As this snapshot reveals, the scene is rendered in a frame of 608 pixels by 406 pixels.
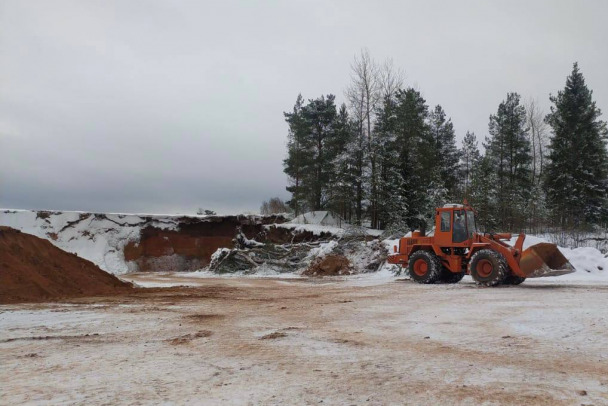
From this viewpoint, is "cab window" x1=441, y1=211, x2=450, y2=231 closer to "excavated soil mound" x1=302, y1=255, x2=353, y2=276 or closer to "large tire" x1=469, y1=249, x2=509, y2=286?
"large tire" x1=469, y1=249, x2=509, y2=286

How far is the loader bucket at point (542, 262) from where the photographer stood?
14.5m

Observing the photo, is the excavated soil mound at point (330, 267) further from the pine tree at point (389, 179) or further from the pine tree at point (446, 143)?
the pine tree at point (446, 143)

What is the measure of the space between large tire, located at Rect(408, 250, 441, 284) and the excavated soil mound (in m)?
7.69

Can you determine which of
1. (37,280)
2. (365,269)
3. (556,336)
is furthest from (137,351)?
(365,269)

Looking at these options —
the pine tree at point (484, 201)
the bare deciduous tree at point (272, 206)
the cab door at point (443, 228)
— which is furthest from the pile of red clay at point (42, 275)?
the bare deciduous tree at point (272, 206)

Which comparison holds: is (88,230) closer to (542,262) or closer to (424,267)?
(424,267)

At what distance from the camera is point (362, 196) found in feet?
118

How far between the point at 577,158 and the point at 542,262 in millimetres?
27354

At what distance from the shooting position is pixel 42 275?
47.4 feet

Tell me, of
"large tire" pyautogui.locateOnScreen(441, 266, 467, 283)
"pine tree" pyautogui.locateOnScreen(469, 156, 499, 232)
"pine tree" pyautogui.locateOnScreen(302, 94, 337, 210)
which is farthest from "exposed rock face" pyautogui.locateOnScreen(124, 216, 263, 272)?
"large tire" pyautogui.locateOnScreen(441, 266, 467, 283)

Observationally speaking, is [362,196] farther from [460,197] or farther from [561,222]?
[561,222]

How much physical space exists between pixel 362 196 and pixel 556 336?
29.1m

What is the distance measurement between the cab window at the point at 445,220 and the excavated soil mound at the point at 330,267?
28.8 feet

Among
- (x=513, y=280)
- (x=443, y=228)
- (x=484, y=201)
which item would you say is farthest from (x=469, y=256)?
(x=484, y=201)
